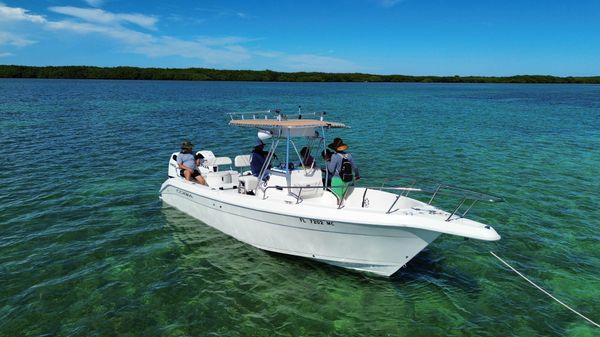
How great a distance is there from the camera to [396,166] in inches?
739

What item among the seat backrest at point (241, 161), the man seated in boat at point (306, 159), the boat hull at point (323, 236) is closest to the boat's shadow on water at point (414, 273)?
the boat hull at point (323, 236)

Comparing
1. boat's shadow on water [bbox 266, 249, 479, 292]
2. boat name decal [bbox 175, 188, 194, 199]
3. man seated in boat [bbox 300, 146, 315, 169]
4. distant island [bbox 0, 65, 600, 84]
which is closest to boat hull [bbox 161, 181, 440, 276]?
boat's shadow on water [bbox 266, 249, 479, 292]

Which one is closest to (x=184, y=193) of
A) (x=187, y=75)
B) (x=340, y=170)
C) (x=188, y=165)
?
(x=188, y=165)

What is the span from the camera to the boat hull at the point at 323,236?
26.1ft

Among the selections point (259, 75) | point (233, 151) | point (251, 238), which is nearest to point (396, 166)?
point (233, 151)

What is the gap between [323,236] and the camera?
8531 mm

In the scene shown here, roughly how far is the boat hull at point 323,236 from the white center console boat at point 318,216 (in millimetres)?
19

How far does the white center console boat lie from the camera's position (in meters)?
7.80

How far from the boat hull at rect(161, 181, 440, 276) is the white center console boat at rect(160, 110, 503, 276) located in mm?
19

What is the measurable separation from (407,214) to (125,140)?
822 inches

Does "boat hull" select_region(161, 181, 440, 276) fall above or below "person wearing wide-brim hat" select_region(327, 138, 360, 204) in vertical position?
below

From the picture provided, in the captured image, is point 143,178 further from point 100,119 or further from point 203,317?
point 100,119

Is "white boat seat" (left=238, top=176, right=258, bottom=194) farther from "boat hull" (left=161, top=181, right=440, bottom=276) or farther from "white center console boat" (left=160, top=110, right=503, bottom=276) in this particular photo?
"boat hull" (left=161, top=181, right=440, bottom=276)

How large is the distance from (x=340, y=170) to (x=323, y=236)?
1.79 m
